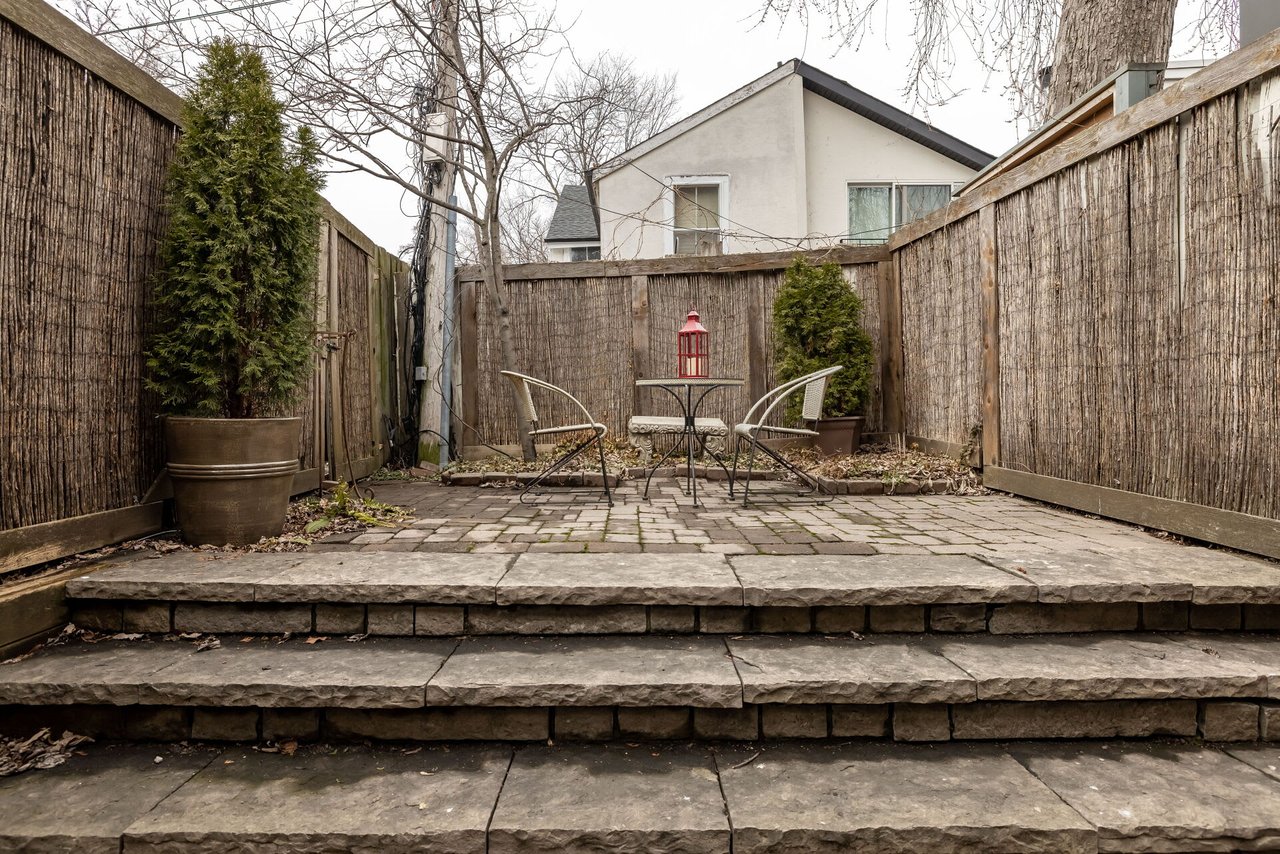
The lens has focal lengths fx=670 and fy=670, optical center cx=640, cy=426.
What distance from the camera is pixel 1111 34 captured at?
199 inches

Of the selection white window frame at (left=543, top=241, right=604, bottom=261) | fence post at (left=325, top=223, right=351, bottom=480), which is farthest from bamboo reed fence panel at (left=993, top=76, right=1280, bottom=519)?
white window frame at (left=543, top=241, right=604, bottom=261)

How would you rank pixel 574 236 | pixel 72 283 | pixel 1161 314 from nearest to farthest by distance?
pixel 72 283, pixel 1161 314, pixel 574 236

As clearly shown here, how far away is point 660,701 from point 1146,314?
2.83 meters

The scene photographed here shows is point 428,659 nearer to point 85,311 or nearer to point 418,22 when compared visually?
point 85,311

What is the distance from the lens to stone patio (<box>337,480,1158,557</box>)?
279cm

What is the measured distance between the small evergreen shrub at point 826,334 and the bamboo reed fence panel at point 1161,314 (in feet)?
5.26

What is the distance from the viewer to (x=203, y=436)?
264cm

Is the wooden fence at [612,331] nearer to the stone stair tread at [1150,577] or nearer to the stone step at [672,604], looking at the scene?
the stone stair tread at [1150,577]

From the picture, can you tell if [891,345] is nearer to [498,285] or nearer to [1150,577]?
[498,285]

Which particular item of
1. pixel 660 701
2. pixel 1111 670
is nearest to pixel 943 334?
pixel 1111 670

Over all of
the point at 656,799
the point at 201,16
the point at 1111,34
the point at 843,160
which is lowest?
the point at 656,799

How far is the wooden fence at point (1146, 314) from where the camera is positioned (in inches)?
97.4

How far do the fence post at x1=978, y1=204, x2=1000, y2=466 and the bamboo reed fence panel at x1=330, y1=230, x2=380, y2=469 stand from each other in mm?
4244

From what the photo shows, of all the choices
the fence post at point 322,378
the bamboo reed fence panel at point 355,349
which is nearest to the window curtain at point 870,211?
the bamboo reed fence panel at point 355,349
